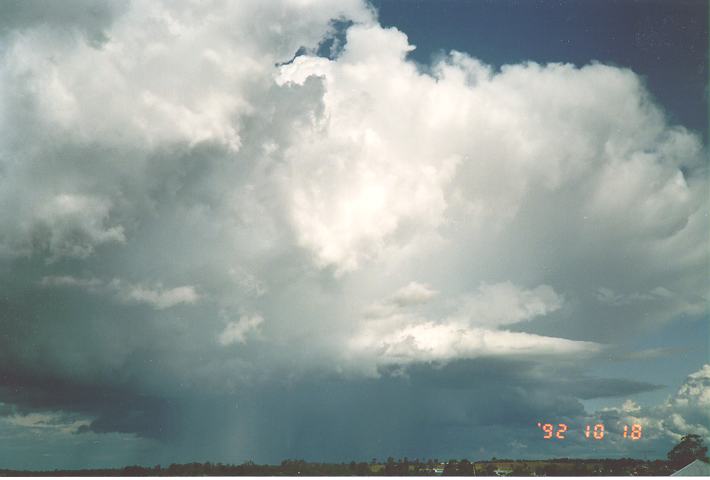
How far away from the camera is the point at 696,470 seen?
1853 centimetres

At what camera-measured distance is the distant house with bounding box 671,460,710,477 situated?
18.4m

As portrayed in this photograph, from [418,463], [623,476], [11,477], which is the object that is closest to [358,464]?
[418,463]

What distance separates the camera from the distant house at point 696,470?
18.4m

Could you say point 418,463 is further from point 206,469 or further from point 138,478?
point 138,478

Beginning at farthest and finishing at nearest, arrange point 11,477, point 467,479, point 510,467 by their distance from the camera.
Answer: point 510,467 → point 11,477 → point 467,479

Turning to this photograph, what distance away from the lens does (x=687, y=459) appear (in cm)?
2197

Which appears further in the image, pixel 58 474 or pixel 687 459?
pixel 687 459

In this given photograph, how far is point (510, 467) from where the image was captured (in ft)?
59.1

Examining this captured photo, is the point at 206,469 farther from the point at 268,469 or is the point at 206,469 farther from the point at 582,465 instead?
the point at 582,465

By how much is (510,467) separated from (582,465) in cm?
242

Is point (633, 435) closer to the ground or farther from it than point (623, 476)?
farther from it

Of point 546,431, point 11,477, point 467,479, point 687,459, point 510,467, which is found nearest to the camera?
point 467,479

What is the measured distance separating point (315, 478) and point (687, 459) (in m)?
15.2

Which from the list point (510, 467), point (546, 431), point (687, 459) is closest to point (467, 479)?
point (510, 467)
